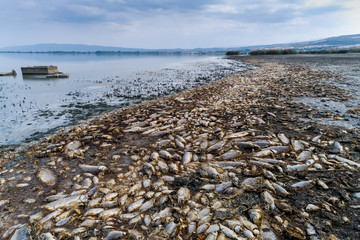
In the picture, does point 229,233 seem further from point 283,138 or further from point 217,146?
point 283,138

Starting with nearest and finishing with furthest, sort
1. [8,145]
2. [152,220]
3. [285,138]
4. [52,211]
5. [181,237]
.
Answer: [181,237] < [152,220] < [52,211] < [285,138] < [8,145]

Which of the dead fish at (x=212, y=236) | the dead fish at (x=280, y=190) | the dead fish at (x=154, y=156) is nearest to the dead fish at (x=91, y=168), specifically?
the dead fish at (x=154, y=156)

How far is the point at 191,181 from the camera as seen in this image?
4832mm

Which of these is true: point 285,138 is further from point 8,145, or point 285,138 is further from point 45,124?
point 45,124

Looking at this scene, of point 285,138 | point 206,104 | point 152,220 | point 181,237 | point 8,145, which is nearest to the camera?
point 181,237

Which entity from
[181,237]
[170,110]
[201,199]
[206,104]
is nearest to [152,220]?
[181,237]

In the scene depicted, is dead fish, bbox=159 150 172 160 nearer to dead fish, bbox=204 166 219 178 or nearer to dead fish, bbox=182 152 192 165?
dead fish, bbox=182 152 192 165

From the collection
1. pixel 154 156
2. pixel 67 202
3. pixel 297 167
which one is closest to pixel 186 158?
pixel 154 156

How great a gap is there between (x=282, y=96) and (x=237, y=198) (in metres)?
11.1

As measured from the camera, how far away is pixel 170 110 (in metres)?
11.4

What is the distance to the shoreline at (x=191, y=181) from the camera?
352cm

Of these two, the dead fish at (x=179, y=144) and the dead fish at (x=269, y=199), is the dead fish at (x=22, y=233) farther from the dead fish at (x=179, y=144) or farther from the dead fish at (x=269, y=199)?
the dead fish at (x=269, y=199)

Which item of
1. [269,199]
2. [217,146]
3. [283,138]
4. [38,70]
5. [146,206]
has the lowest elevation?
[146,206]

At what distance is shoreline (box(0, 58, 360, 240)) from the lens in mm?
3518
